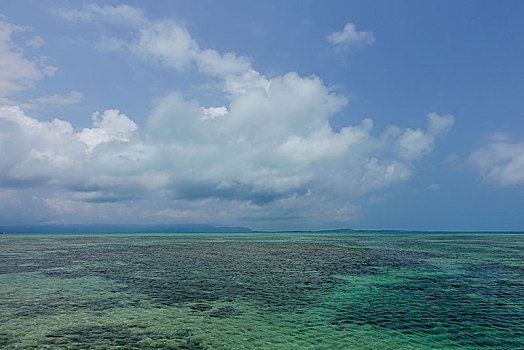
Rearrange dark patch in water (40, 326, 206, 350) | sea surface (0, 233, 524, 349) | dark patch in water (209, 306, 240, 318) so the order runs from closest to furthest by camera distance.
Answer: dark patch in water (40, 326, 206, 350) < sea surface (0, 233, 524, 349) < dark patch in water (209, 306, 240, 318)

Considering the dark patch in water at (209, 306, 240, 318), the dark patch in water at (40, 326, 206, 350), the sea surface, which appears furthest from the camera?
the dark patch in water at (209, 306, 240, 318)

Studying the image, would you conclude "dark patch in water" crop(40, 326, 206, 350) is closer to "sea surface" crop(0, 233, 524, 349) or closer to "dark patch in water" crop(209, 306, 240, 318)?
"sea surface" crop(0, 233, 524, 349)

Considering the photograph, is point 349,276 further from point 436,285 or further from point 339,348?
point 339,348

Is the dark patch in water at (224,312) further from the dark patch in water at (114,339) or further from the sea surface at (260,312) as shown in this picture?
the dark patch in water at (114,339)

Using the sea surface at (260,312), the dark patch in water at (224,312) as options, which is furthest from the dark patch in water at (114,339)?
the dark patch in water at (224,312)

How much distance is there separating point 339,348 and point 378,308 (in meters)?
9.81

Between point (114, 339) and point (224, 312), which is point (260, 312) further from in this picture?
point (114, 339)

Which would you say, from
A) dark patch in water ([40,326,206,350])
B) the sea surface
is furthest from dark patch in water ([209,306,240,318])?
dark patch in water ([40,326,206,350])

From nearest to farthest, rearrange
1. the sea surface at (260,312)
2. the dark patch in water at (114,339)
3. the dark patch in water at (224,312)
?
the dark patch in water at (114,339) → the sea surface at (260,312) → the dark patch in water at (224,312)

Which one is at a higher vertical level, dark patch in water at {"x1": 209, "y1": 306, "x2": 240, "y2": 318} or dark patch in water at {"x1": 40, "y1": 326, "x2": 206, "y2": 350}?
dark patch in water at {"x1": 40, "y1": 326, "x2": 206, "y2": 350}

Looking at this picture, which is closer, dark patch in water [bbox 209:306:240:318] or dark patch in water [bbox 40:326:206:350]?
dark patch in water [bbox 40:326:206:350]

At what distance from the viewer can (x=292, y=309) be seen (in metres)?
25.6

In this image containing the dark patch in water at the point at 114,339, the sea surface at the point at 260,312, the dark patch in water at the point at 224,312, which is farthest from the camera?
the dark patch in water at the point at 224,312

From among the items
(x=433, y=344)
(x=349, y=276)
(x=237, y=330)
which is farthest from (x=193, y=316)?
(x=349, y=276)
